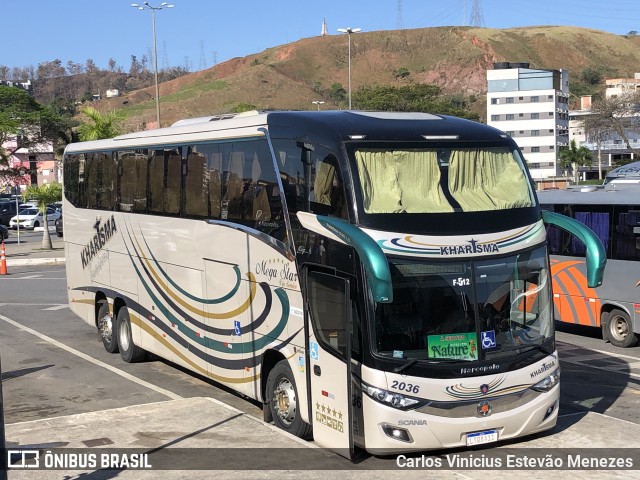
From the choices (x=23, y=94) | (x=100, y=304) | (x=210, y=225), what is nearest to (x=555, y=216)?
(x=210, y=225)

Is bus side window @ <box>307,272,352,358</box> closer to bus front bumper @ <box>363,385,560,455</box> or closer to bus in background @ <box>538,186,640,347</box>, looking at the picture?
bus front bumper @ <box>363,385,560,455</box>

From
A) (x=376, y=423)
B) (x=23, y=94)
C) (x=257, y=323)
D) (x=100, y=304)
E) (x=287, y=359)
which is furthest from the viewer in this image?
(x=23, y=94)

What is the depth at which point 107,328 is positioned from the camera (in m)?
17.6

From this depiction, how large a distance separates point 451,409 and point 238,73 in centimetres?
18271

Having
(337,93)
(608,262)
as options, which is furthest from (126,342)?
(337,93)

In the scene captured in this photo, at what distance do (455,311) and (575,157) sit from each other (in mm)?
94834

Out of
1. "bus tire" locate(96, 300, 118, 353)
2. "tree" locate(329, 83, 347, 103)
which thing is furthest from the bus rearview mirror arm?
"tree" locate(329, 83, 347, 103)

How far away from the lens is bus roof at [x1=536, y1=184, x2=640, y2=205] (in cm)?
1739

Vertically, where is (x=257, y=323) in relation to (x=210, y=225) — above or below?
below

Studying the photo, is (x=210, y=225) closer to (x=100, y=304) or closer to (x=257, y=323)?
(x=257, y=323)

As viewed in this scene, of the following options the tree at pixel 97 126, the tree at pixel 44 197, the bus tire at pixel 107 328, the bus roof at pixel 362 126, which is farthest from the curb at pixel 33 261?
the bus roof at pixel 362 126

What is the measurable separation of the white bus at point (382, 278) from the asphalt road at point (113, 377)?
3.56 feet

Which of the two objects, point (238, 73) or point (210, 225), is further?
point (238, 73)

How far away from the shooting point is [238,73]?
18750 centimetres
